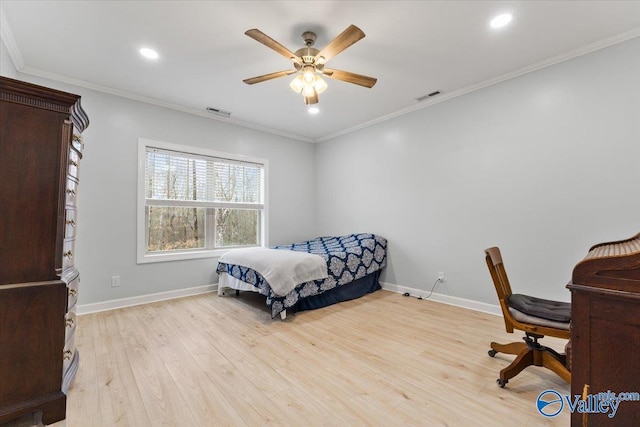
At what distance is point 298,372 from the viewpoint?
6.43 ft

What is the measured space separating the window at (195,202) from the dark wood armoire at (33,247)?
209 centimetres

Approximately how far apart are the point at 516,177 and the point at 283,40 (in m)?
2.79

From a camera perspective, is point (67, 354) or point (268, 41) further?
point (268, 41)

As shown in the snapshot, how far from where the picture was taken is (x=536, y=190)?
2.83 metres

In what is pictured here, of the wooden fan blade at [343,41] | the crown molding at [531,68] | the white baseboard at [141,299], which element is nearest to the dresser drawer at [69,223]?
the white baseboard at [141,299]

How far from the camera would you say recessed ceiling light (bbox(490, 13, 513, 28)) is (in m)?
2.14

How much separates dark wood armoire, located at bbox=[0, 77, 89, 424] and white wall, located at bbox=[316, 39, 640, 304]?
365 centimetres

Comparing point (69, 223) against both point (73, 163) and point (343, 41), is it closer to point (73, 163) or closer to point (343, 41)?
point (73, 163)

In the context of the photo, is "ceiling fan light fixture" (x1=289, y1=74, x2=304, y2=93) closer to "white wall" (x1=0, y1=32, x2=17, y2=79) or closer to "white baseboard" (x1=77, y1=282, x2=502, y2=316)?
"white wall" (x1=0, y1=32, x2=17, y2=79)

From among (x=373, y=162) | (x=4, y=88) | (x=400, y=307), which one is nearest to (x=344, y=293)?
(x=400, y=307)

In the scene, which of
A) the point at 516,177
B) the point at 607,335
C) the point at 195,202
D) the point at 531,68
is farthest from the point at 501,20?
the point at 195,202

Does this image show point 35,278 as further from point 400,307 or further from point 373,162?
point 373,162

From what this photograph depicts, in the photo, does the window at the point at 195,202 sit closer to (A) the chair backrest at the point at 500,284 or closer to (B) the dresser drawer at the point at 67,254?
(B) the dresser drawer at the point at 67,254

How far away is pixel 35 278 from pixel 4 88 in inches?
40.3
